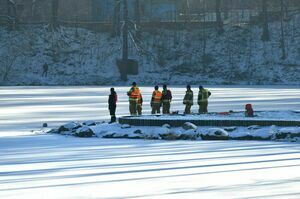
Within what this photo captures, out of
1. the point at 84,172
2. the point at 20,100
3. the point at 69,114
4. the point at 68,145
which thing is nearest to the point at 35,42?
the point at 20,100

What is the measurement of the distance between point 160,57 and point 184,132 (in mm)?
45375

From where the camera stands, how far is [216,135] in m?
21.8

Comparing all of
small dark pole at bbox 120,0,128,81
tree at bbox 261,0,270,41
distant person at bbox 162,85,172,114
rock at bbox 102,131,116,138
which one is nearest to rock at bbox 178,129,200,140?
rock at bbox 102,131,116,138

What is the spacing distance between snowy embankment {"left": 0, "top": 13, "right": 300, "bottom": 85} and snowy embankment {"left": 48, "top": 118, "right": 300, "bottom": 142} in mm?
36742

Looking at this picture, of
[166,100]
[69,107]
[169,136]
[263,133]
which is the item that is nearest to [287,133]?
[263,133]

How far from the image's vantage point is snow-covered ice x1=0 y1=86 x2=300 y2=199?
1286cm

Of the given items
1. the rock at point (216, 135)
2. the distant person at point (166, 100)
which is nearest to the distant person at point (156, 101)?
the distant person at point (166, 100)

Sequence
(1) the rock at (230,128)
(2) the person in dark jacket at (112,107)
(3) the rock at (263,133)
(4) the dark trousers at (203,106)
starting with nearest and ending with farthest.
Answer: (3) the rock at (263,133) < (1) the rock at (230,128) < (2) the person in dark jacket at (112,107) < (4) the dark trousers at (203,106)

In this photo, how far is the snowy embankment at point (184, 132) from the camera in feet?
71.3

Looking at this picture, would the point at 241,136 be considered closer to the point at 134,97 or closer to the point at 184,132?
the point at 184,132

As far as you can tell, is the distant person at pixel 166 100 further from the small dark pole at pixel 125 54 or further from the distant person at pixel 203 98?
the small dark pole at pixel 125 54

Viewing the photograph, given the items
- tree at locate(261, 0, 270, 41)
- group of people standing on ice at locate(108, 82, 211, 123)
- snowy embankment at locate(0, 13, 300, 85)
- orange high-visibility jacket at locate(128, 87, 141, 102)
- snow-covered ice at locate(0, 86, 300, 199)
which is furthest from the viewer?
tree at locate(261, 0, 270, 41)

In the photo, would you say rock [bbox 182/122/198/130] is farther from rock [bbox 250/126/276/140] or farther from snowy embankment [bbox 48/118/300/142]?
rock [bbox 250/126/276/140]

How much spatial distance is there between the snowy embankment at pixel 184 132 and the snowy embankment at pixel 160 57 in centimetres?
3674
